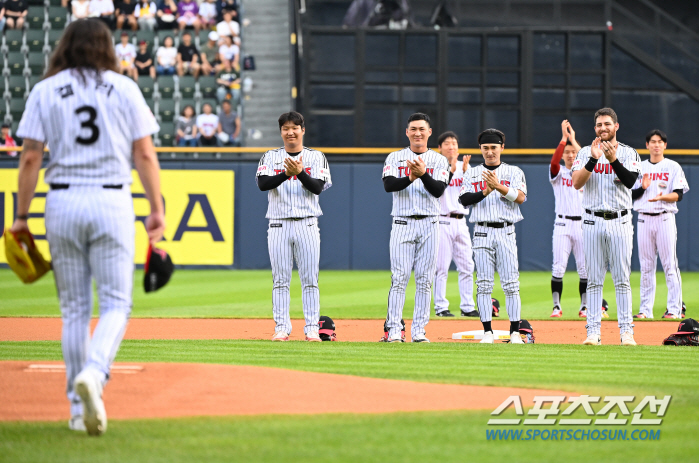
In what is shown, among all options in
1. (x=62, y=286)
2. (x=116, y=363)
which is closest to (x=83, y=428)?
(x=62, y=286)

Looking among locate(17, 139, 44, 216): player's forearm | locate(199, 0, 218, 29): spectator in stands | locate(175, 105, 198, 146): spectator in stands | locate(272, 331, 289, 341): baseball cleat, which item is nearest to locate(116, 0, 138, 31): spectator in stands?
locate(199, 0, 218, 29): spectator in stands

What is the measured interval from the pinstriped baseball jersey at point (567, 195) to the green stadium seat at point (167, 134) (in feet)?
32.7

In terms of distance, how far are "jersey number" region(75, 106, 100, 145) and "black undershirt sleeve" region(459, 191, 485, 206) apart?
435 cm

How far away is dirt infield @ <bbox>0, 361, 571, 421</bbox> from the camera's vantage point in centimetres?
448

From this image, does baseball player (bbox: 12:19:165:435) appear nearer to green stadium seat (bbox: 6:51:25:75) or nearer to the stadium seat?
green stadium seat (bbox: 6:51:25:75)

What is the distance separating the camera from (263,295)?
43.0 feet

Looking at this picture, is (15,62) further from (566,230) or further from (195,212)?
(566,230)

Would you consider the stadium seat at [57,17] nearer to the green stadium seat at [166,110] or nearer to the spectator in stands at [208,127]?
the green stadium seat at [166,110]

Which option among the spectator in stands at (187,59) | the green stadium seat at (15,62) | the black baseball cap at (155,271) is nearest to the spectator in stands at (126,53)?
the spectator in stands at (187,59)

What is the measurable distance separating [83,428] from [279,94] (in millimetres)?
16221

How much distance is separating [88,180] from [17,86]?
54.6ft

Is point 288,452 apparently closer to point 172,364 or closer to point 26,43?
point 172,364

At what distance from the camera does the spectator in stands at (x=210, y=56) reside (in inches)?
757

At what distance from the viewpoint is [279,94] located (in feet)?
64.8
